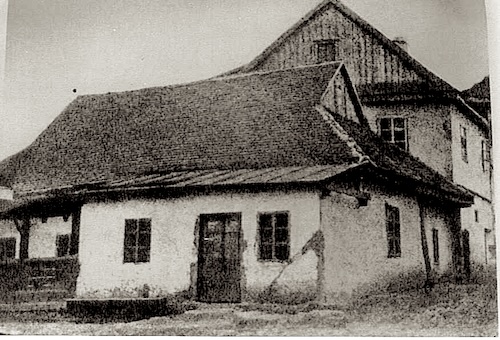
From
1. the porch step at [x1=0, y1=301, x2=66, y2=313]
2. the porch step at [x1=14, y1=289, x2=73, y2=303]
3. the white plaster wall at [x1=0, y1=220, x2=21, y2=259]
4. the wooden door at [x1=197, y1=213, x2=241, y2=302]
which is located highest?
the white plaster wall at [x1=0, y1=220, x2=21, y2=259]

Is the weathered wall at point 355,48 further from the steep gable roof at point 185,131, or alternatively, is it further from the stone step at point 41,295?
the stone step at point 41,295

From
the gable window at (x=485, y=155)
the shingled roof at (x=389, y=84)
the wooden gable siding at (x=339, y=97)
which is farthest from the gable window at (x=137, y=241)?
the gable window at (x=485, y=155)

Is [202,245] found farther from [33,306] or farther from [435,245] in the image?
[435,245]

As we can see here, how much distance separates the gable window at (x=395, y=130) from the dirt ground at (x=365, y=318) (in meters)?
0.88

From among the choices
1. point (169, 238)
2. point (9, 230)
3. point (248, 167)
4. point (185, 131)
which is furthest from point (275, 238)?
point (9, 230)

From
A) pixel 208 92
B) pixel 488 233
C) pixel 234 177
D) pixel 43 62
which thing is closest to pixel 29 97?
pixel 43 62

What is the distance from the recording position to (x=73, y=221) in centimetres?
482

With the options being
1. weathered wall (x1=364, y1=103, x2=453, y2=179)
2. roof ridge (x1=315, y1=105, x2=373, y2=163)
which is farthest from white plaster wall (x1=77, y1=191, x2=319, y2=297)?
weathered wall (x1=364, y1=103, x2=453, y2=179)

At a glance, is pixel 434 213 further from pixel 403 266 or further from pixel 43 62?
pixel 43 62

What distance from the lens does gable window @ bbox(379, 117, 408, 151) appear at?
15.6ft

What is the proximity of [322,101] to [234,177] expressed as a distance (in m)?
0.69

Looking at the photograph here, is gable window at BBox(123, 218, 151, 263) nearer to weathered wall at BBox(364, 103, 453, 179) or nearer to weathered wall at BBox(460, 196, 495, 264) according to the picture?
weathered wall at BBox(364, 103, 453, 179)

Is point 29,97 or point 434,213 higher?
point 29,97

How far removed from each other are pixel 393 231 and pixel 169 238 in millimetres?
1289
